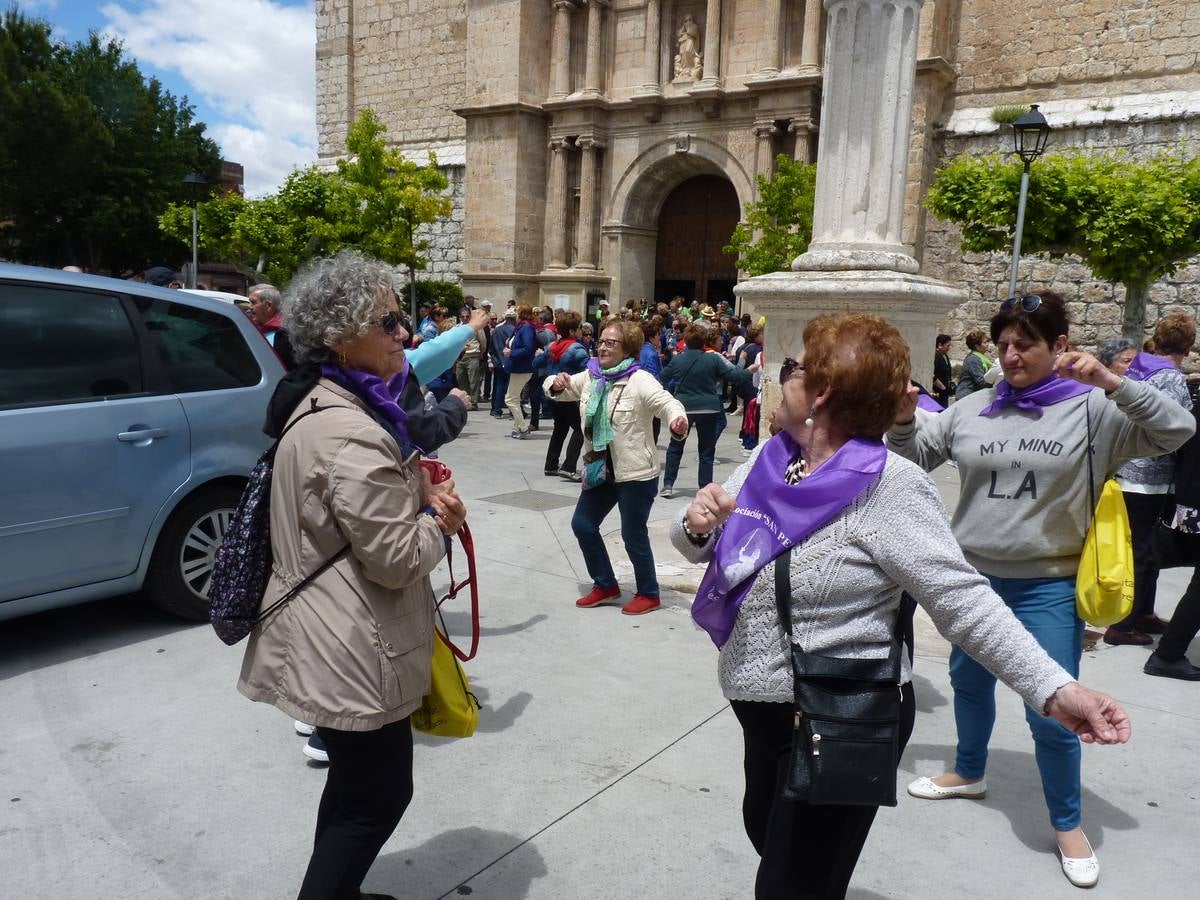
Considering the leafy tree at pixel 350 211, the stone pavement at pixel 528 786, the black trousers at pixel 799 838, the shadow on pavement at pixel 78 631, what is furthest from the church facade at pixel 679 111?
the black trousers at pixel 799 838

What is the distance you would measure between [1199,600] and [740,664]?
3.69m

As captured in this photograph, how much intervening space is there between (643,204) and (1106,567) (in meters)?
20.5

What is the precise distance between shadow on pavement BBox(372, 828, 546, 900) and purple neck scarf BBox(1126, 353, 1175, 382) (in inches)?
163

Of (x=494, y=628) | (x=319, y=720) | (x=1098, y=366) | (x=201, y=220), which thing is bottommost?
(x=494, y=628)

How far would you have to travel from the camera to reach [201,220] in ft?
76.7

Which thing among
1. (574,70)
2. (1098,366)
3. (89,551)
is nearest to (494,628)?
(89,551)

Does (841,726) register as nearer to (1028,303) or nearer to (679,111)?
(1028,303)

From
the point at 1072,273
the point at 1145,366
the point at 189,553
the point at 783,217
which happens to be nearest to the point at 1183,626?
the point at 1145,366

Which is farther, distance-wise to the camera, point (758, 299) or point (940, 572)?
point (758, 299)

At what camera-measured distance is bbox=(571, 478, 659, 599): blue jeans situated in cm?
533

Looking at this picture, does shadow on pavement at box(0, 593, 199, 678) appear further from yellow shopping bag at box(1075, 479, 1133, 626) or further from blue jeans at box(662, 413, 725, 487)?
blue jeans at box(662, 413, 725, 487)

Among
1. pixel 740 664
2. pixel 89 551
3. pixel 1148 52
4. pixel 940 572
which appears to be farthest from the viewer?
pixel 1148 52

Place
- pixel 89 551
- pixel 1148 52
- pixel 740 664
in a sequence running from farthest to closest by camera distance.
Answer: pixel 1148 52 → pixel 89 551 → pixel 740 664

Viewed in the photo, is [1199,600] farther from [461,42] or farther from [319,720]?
[461,42]
